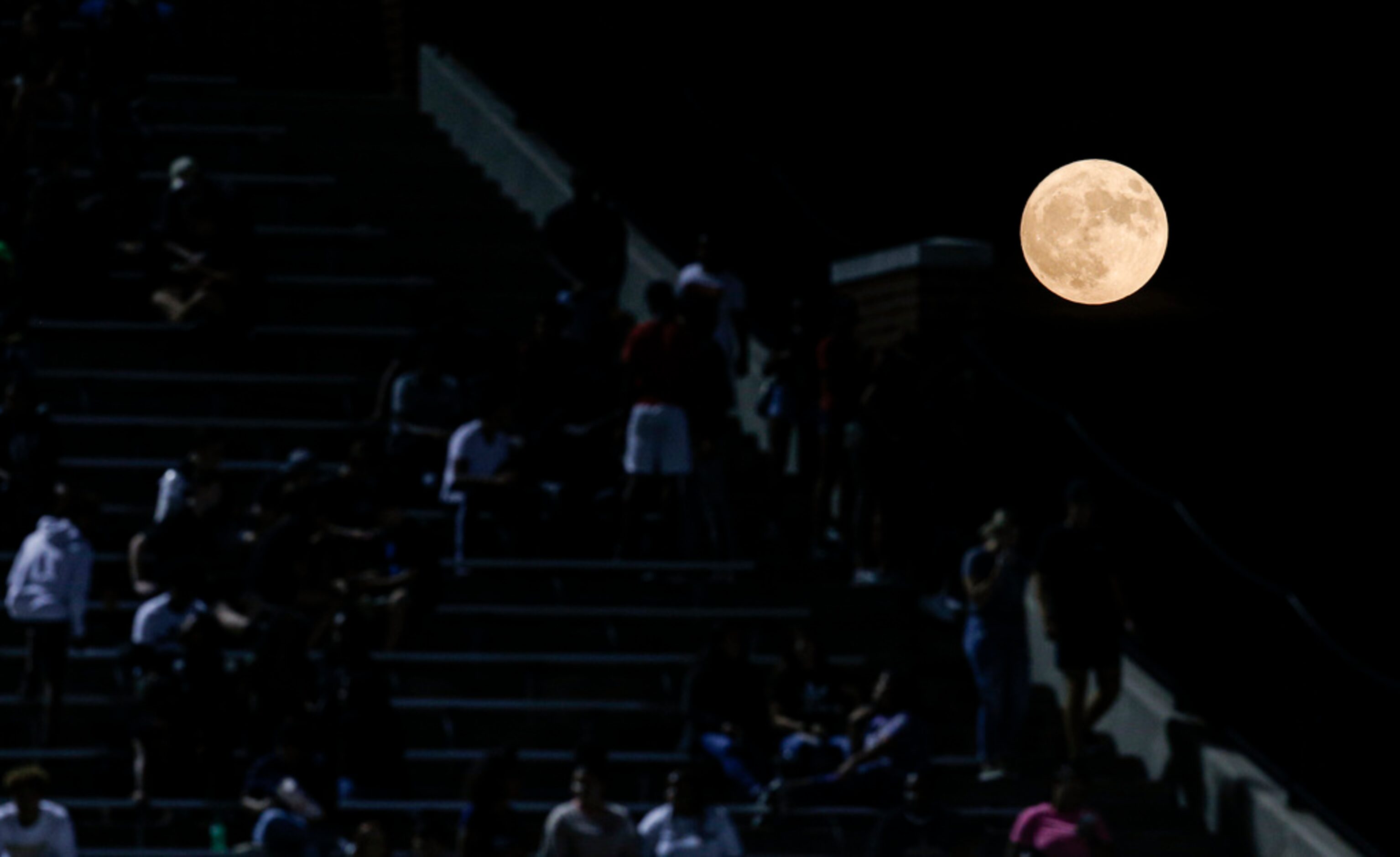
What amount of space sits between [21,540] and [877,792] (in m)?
6.15

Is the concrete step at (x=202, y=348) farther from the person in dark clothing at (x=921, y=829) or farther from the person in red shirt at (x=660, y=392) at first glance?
the person in dark clothing at (x=921, y=829)

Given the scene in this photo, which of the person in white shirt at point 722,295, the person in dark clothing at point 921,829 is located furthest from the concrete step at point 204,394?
the person in dark clothing at point 921,829

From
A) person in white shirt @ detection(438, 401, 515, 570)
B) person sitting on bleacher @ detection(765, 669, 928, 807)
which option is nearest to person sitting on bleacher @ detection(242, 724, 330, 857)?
person sitting on bleacher @ detection(765, 669, 928, 807)

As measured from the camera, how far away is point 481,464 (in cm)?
1684

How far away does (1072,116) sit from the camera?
26344mm

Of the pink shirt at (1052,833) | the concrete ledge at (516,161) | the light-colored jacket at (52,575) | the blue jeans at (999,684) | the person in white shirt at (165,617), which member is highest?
the concrete ledge at (516,161)

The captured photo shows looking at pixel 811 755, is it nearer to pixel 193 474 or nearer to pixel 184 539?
pixel 184 539

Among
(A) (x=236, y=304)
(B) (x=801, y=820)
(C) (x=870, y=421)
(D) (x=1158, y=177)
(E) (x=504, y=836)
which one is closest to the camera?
(E) (x=504, y=836)

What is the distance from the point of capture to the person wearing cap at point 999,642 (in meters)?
15.5

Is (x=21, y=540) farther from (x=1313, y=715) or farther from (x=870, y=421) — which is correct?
(x=1313, y=715)

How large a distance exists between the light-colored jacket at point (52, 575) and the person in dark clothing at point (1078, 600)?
5857mm

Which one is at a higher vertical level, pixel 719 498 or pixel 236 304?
pixel 236 304

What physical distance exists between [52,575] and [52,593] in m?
0.11

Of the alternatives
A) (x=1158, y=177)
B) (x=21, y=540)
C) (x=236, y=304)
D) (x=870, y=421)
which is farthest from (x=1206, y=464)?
(x=21, y=540)
